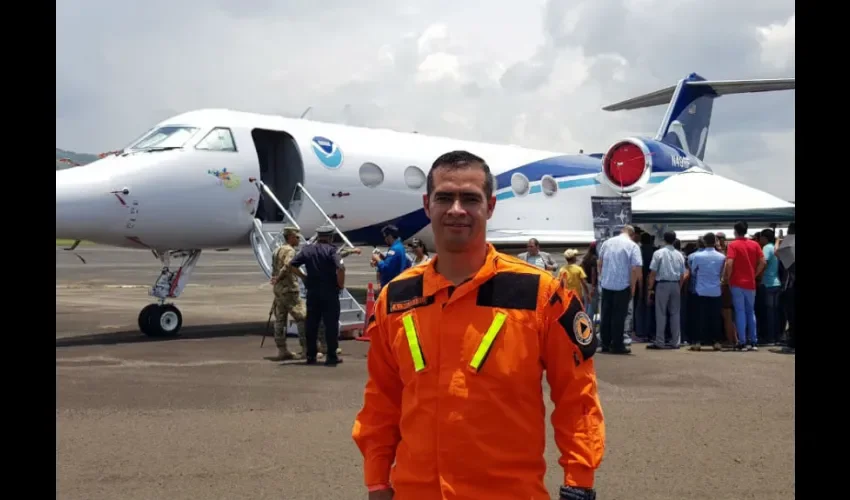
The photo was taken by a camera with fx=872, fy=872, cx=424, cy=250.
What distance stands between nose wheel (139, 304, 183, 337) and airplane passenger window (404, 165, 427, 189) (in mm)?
5286

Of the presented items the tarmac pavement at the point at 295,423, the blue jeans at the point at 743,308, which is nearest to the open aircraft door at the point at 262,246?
the tarmac pavement at the point at 295,423

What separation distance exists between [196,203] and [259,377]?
178 inches

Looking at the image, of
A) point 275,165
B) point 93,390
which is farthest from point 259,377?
point 275,165

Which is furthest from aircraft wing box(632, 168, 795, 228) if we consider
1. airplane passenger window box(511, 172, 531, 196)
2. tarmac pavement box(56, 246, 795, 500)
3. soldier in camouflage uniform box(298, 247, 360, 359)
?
soldier in camouflage uniform box(298, 247, 360, 359)

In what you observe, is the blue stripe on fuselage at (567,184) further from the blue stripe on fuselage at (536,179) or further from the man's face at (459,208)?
the man's face at (459,208)

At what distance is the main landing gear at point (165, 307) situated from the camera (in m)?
13.3

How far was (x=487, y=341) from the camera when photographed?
8.50 ft

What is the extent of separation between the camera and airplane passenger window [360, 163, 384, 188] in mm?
15844

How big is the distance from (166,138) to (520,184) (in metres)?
8.86

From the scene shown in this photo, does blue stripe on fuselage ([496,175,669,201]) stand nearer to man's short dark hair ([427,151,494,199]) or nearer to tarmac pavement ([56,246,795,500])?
tarmac pavement ([56,246,795,500])

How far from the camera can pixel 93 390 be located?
8.83 meters

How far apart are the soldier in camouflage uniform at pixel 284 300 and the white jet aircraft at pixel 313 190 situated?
2.44 metres
